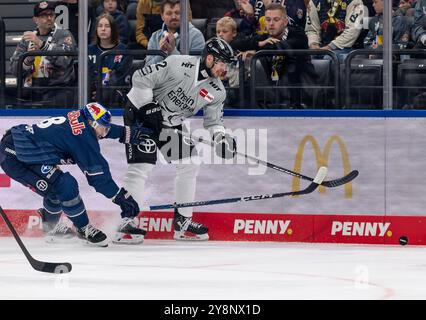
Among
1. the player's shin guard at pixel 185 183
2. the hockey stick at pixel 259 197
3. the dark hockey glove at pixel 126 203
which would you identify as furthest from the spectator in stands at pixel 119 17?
the hockey stick at pixel 259 197

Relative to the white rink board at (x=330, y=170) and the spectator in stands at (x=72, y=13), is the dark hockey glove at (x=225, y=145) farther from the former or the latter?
the spectator in stands at (x=72, y=13)

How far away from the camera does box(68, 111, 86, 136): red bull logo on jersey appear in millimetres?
9352

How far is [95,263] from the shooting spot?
27.8 ft

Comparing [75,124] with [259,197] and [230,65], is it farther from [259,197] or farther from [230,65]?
[259,197]

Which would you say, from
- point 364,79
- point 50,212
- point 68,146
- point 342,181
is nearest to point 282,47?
point 364,79

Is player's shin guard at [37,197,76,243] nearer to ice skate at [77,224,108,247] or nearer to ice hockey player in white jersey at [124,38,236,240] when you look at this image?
ice skate at [77,224,108,247]

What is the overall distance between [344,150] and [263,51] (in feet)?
2.92

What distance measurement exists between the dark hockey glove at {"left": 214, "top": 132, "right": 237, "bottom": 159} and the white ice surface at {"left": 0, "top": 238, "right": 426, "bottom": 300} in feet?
2.06

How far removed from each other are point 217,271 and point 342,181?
1.88 m

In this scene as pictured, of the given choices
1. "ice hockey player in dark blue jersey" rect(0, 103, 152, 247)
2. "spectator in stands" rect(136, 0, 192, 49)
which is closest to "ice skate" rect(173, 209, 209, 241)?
"ice hockey player in dark blue jersey" rect(0, 103, 152, 247)

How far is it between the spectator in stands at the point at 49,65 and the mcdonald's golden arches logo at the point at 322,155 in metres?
1.68
